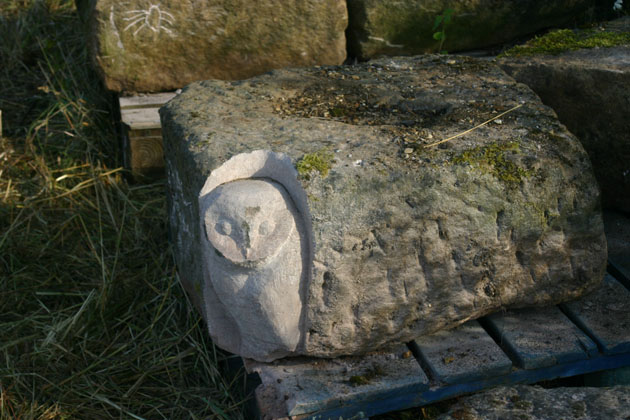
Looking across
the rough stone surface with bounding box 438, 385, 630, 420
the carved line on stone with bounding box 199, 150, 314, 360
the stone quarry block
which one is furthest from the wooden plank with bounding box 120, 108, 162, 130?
the rough stone surface with bounding box 438, 385, 630, 420

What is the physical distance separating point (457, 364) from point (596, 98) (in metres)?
1.11

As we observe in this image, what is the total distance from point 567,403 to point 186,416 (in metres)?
1.13

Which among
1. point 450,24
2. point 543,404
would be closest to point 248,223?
point 543,404

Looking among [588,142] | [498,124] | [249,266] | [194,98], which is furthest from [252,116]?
[588,142]

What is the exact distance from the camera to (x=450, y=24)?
3.52 m

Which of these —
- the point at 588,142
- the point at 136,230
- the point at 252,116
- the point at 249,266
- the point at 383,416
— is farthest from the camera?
the point at 136,230

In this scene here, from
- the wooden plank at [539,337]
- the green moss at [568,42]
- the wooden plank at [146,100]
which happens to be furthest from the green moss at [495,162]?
the wooden plank at [146,100]

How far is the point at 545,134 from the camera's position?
2.25m

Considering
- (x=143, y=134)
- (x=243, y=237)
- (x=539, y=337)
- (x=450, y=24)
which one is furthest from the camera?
(x=450, y=24)

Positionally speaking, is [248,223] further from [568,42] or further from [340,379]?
[568,42]

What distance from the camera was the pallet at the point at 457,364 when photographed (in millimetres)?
1997

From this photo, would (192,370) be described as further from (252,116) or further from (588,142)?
(588,142)

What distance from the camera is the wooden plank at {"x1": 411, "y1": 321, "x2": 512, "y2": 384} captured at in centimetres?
208

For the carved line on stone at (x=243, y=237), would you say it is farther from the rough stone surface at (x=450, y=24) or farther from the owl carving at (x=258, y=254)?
the rough stone surface at (x=450, y=24)
